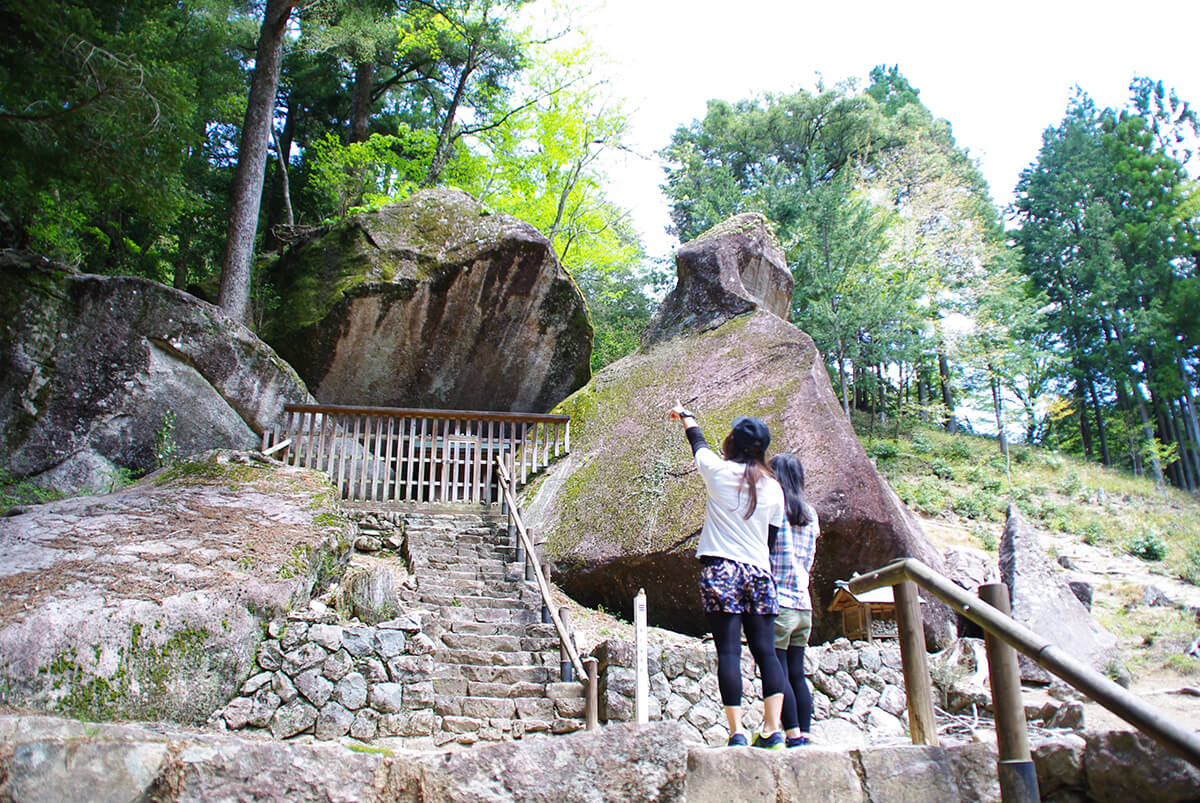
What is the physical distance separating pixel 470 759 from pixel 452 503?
9.31 meters

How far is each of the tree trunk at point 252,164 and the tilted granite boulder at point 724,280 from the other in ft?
23.4

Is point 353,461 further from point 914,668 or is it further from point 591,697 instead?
point 914,668

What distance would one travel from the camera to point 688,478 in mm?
8562

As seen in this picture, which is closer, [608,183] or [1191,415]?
[608,183]

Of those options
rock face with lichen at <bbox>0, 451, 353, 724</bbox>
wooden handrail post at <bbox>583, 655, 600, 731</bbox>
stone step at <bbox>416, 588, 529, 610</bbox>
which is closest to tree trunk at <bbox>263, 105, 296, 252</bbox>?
rock face with lichen at <bbox>0, 451, 353, 724</bbox>

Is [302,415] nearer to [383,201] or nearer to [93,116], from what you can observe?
[93,116]

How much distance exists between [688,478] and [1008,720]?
5846 millimetres

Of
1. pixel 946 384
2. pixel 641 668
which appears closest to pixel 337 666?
pixel 641 668

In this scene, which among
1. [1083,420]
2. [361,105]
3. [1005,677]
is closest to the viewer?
[1005,677]

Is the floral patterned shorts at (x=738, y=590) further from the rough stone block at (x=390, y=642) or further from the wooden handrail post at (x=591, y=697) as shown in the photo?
the rough stone block at (x=390, y=642)

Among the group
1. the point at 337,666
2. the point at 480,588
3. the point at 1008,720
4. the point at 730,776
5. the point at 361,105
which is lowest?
the point at 337,666

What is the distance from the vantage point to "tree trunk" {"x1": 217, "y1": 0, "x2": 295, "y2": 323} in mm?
12828

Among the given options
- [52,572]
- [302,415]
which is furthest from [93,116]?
[302,415]

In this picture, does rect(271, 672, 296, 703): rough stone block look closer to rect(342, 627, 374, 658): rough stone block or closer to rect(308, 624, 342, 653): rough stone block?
rect(308, 624, 342, 653): rough stone block
